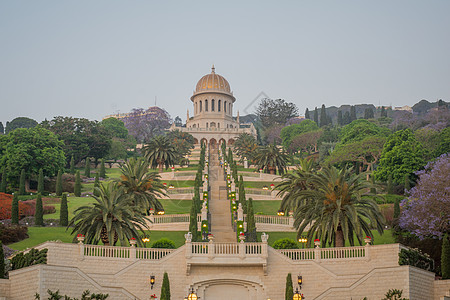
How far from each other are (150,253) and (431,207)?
63.4 feet

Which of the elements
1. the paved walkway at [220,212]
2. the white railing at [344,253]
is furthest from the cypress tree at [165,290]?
the paved walkway at [220,212]

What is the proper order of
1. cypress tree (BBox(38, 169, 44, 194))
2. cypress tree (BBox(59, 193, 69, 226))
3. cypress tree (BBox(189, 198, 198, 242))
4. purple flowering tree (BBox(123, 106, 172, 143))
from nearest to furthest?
cypress tree (BBox(189, 198, 198, 242))
cypress tree (BBox(59, 193, 69, 226))
cypress tree (BBox(38, 169, 44, 194))
purple flowering tree (BBox(123, 106, 172, 143))

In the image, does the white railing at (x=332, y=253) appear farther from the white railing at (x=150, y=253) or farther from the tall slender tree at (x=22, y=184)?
the tall slender tree at (x=22, y=184)

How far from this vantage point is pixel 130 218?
3525 cm

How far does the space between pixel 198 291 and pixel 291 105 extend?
115313 mm

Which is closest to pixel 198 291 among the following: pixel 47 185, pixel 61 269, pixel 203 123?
pixel 61 269

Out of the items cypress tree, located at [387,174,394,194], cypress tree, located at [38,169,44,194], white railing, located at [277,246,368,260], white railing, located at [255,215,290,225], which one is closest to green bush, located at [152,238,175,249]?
white railing, located at [277,246,368,260]

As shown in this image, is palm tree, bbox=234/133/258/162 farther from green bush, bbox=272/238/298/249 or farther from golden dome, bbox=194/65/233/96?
green bush, bbox=272/238/298/249

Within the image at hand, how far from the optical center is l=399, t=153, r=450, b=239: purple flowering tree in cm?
3825

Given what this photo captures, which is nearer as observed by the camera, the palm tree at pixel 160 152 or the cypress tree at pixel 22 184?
the cypress tree at pixel 22 184

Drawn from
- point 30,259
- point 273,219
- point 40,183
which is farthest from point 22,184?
point 30,259

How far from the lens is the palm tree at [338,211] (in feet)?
111

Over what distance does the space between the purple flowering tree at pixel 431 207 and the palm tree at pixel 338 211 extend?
4.45 m

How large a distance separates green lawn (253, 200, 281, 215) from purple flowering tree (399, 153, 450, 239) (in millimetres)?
12133
